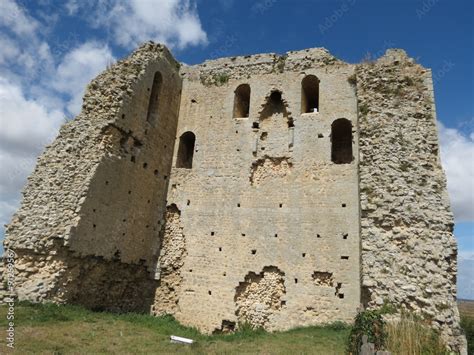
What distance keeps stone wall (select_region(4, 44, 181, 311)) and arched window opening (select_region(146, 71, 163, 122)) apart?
0.07m

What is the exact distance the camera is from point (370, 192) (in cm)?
895

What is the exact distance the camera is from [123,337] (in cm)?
768

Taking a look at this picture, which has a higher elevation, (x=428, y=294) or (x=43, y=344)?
(x=428, y=294)

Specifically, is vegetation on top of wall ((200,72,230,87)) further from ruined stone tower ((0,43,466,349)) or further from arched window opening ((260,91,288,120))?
arched window opening ((260,91,288,120))

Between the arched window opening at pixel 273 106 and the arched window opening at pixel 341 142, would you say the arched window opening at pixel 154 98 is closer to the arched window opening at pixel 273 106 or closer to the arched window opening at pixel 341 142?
the arched window opening at pixel 273 106

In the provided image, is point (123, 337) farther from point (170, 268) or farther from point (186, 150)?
point (186, 150)

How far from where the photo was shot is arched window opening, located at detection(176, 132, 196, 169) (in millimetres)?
12902

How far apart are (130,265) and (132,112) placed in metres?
4.38

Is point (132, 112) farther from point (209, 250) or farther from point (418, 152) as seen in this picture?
point (418, 152)

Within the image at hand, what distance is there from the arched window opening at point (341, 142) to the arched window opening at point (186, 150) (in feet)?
15.7

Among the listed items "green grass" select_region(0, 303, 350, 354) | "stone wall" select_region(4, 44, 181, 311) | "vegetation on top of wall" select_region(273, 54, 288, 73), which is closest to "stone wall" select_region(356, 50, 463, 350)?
"green grass" select_region(0, 303, 350, 354)

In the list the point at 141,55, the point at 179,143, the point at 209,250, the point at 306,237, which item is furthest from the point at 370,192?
the point at 141,55
